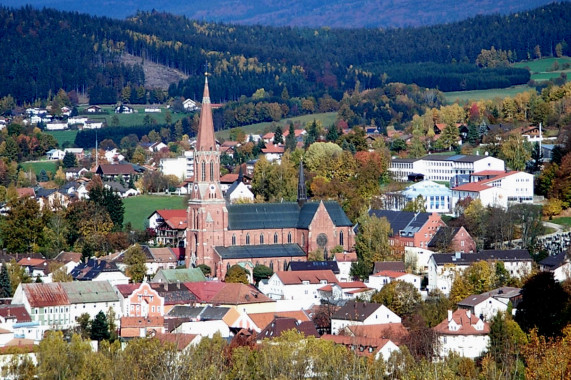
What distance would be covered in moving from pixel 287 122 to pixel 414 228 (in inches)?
3314

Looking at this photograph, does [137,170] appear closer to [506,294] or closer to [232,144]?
[232,144]

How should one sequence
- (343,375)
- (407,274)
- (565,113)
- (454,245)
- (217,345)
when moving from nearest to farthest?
(343,375) < (217,345) < (407,274) < (454,245) < (565,113)

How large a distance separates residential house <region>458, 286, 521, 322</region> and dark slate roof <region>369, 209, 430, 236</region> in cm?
1550

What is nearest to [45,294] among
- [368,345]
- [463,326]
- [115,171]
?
[368,345]

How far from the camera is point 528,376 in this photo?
48.7m

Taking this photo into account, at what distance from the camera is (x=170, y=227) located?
96125 millimetres

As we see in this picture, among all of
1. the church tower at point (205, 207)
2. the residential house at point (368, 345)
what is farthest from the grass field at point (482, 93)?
the residential house at point (368, 345)

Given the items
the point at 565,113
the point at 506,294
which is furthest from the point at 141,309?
the point at 565,113

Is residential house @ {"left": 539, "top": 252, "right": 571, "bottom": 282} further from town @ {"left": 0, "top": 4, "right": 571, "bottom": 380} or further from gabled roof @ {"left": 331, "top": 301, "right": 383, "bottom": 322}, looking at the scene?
gabled roof @ {"left": 331, "top": 301, "right": 383, "bottom": 322}

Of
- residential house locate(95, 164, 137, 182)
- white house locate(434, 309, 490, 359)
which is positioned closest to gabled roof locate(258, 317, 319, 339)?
white house locate(434, 309, 490, 359)

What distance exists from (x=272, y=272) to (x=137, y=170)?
5147 centimetres

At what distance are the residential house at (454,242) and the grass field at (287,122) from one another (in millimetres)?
76545

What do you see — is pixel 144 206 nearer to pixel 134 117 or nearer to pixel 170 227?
pixel 170 227

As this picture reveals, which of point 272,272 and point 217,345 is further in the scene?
point 272,272
